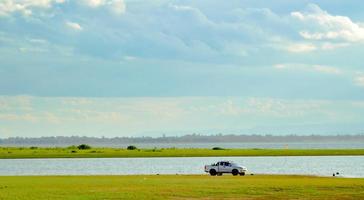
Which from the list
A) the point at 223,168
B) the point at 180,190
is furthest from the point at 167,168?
the point at 180,190

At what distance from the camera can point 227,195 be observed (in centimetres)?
5519

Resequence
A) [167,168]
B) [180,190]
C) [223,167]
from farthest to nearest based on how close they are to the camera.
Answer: [167,168] → [223,167] → [180,190]

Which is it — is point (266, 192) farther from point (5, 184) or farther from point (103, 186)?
point (5, 184)

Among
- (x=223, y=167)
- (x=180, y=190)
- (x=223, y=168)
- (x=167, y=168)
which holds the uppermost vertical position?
(x=167, y=168)

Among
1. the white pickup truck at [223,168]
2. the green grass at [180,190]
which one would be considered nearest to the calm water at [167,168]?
the white pickup truck at [223,168]

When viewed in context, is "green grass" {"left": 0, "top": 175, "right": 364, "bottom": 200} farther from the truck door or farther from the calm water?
the calm water

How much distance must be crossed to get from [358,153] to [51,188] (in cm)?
14710

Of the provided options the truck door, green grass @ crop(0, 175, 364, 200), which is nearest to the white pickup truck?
the truck door

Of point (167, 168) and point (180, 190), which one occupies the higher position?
point (167, 168)

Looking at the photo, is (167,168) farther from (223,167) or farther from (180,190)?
(180,190)

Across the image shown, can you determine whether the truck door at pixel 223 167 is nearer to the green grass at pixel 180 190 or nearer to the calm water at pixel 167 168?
the calm water at pixel 167 168

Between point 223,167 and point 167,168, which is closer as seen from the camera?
point 223,167

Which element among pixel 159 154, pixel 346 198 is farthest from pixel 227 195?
pixel 159 154

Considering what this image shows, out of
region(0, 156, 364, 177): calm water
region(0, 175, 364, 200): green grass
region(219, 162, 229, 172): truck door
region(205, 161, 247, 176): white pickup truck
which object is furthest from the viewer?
region(0, 156, 364, 177): calm water
